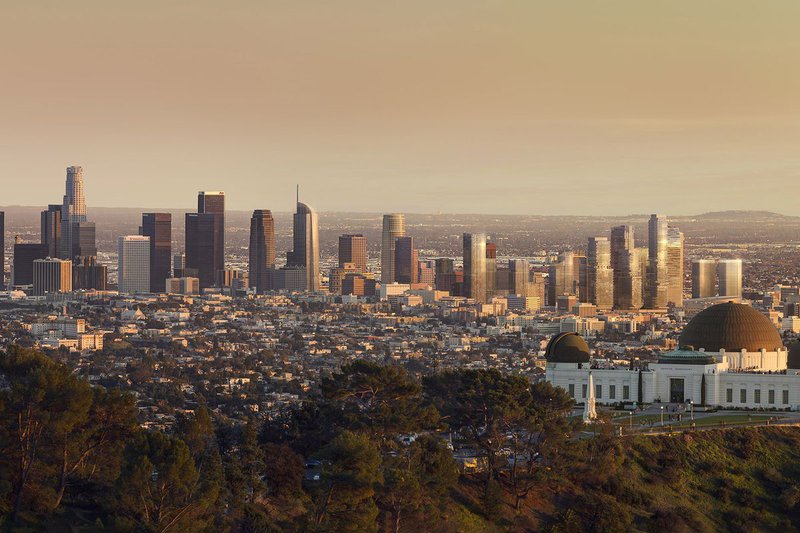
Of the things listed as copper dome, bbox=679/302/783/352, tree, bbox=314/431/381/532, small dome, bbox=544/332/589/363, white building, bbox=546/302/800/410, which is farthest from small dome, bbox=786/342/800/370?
tree, bbox=314/431/381/532

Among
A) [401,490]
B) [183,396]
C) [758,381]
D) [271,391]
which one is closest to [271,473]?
[401,490]

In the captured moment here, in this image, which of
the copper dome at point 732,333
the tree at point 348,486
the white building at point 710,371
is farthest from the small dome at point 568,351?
the tree at point 348,486

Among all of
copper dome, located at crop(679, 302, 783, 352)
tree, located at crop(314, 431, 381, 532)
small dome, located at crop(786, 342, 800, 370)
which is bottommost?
tree, located at crop(314, 431, 381, 532)

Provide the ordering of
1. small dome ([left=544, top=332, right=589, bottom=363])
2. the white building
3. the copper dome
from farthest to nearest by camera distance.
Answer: the copper dome < small dome ([left=544, top=332, right=589, bottom=363]) < the white building

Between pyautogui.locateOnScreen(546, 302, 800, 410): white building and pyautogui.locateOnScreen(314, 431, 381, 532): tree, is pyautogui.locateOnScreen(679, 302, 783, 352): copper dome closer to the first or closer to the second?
pyautogui.locateOnScreen(546, 302, 800, 410): white building

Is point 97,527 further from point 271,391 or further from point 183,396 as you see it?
point 271,391

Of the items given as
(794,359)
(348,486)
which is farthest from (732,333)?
(348,486)
